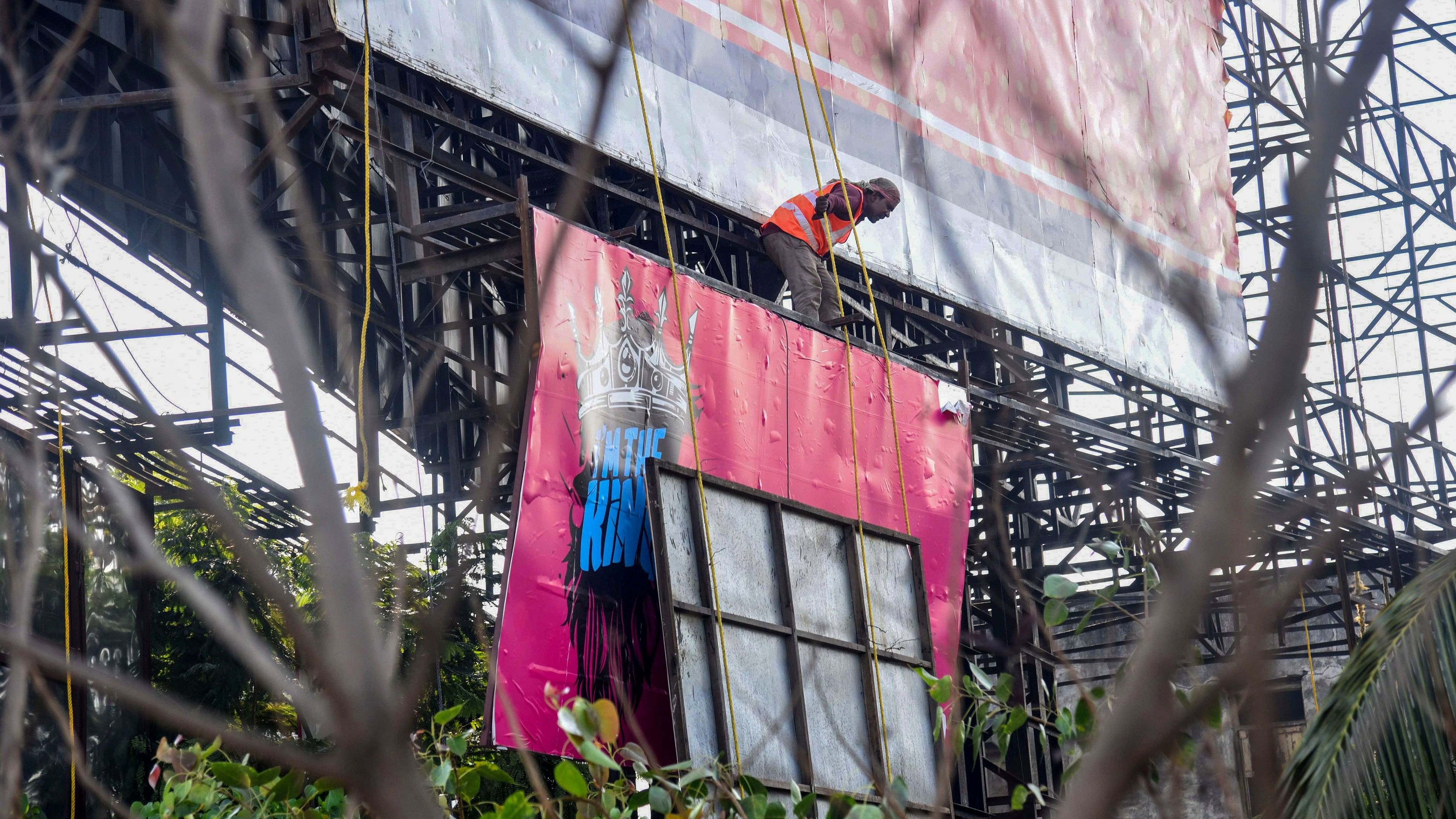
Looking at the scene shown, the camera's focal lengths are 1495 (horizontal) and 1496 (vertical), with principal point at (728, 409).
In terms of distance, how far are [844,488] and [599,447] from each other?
190 cm

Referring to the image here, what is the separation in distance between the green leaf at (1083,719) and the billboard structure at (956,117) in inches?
91.7

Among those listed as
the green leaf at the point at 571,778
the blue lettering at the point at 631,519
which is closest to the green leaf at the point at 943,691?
the green leaf at the point at 571,778

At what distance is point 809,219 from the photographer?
8117 millimetres

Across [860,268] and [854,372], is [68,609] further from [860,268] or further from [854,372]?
[860,268]

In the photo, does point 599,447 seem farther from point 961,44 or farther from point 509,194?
point 961,44

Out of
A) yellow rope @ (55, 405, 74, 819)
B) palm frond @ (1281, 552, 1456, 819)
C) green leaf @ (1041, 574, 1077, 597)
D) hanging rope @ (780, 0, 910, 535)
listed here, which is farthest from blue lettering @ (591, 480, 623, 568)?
green leaf @ (1041, 574, 1077, 597)

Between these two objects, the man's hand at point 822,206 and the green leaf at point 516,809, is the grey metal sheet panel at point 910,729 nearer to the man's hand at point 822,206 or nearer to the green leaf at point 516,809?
the man's hand at point 822,206

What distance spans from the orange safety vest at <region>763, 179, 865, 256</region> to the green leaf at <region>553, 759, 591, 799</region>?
6.12 metres

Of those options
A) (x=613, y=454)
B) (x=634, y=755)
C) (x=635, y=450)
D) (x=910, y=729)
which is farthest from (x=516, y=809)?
(x=910, y=729)

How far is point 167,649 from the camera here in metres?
11.5

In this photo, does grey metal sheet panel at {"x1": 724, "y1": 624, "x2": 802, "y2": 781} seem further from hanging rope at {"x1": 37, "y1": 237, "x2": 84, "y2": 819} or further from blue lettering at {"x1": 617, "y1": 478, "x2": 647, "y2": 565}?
hanging rope at {"x1": 37, "y1": 237, "x2": 84, "y2": 819}

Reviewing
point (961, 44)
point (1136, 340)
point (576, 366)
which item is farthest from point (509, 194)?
point (1136, 340)

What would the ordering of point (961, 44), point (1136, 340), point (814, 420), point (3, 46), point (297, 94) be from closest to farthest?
1. point (3, 46)
2. point (297, 94)
3. point (814, 420)
4. point (961, 44)
5. point (1136, 340)

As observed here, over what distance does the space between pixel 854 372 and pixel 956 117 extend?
2460mm
